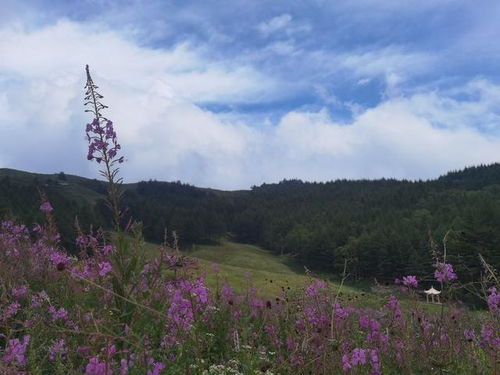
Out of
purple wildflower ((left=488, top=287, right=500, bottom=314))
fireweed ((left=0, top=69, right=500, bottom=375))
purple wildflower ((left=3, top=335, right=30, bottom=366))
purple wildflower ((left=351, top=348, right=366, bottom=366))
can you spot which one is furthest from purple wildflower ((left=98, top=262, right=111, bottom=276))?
purple wildflower ((left=488, top=287, right=500, bottom=314))

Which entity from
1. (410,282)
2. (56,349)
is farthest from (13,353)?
(410,282)

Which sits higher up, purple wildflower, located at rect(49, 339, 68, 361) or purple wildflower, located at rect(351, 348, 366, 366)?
purple wildflower, located at rect(351, 348, 366, 366)

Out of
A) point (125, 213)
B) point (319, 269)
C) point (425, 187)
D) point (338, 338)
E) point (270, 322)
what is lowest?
point (319, 269)

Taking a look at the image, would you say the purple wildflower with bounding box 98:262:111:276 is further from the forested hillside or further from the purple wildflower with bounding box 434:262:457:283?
the forested hillside

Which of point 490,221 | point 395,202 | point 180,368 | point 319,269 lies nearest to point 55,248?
point 180,368

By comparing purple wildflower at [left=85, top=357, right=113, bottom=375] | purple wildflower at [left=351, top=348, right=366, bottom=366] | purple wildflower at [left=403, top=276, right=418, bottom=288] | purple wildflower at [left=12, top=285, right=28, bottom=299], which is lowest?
purple wildflower at [left=12, top=285, right=28, bottom=299]

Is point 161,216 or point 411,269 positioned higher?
point 161,216

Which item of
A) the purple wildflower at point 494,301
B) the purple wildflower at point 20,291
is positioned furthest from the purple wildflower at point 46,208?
the purple wildflower at point 494,301

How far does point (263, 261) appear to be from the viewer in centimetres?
12975

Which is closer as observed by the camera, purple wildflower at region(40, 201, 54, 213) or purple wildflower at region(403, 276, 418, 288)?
purple wildflower at region(403, 276, 418, 288)

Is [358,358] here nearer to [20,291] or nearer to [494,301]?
[494,301]

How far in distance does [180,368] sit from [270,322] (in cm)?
347

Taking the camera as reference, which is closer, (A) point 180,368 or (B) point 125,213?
(A) point 180,368

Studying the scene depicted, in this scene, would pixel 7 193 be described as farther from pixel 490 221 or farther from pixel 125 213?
pixel 125 213
